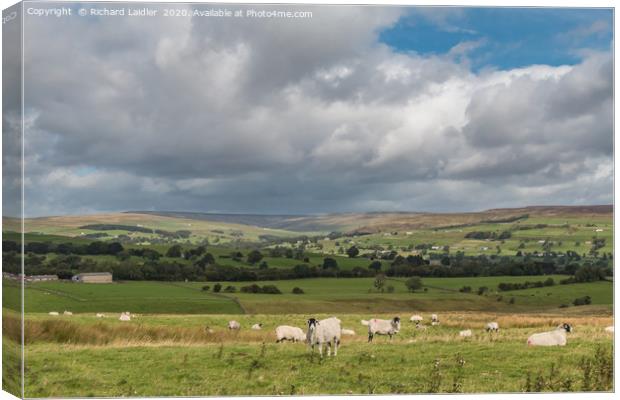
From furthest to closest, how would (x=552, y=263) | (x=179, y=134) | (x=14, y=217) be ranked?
(x=552, y=263) < (x=179, y=134) < (x=14, y=217)

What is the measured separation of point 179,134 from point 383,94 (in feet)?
14.8

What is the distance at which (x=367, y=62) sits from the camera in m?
17.9

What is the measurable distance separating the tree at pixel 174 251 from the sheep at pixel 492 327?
22.9ft

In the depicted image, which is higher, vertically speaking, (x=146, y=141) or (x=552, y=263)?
(x=146, y=141)

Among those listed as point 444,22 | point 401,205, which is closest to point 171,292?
point 401,205


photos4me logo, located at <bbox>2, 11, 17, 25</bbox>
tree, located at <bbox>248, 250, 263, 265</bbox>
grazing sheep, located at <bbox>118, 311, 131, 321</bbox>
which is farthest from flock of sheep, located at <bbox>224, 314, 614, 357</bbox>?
photos4me logo, located at <bbox>2, 11, 17, 25</bbox>

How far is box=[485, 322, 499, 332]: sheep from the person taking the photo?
60.1ft

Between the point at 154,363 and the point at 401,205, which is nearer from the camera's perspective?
the point at 154,363

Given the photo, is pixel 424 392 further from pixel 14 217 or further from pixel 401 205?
pixel 14 217

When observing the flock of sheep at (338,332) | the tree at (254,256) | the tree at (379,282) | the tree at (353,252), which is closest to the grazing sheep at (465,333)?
the flock of sheep at (338,332)

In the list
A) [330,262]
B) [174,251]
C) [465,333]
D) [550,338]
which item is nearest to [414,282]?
[465,333]

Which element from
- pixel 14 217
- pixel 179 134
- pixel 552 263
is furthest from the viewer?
pixel 552 263

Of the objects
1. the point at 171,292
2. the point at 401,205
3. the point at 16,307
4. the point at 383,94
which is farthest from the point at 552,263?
the point at 16,307

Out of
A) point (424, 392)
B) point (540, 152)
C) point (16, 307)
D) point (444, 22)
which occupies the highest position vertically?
point (444, 22)
